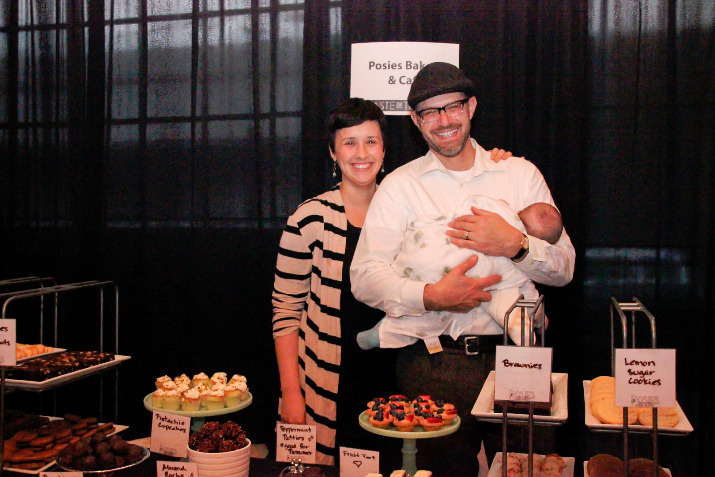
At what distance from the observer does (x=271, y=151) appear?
342cm

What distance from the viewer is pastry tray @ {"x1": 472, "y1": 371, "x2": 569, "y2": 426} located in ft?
5.24

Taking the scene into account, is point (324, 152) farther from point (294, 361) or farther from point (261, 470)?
point (261, 470)

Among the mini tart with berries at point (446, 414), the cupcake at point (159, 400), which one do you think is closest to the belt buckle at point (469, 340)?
the mini tart with berries at point (446, 414)

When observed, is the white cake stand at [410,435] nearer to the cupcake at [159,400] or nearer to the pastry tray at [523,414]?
the pastry tray at [523,414]

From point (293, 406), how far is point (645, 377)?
4.63ft

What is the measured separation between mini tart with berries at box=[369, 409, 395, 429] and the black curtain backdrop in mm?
1243

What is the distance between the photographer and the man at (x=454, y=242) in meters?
2.23

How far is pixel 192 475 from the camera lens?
1.92 meters

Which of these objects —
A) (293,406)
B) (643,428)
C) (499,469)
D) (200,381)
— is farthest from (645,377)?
(200,381)

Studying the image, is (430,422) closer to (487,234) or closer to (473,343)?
(473,343)

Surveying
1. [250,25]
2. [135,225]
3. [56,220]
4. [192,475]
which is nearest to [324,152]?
[250,25]

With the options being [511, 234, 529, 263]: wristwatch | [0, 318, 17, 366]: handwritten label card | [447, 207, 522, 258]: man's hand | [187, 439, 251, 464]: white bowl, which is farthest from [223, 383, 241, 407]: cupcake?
[511, 234, 529, 263]: wristwatch

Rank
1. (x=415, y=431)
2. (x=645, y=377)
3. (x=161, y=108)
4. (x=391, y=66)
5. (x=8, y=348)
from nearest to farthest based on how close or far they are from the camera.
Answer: (x=645, y=377) → (x=415, y=431) → (x=8, y=348) → (x=391, y=66) → (x=161, y=108)

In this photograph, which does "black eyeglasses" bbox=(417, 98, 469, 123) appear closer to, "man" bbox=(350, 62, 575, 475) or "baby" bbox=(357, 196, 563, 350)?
"man" bbox=(350, 62, 575, 475)
